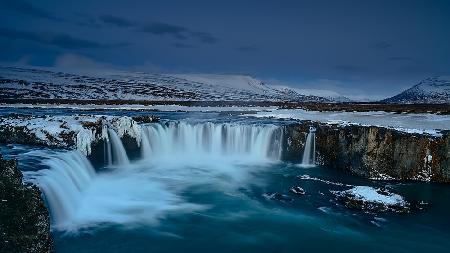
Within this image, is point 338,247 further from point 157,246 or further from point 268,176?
point 268,176

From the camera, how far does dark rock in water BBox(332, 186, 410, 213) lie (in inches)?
661

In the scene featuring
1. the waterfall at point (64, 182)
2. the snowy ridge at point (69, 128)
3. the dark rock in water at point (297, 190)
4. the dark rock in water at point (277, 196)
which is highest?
the snowy ridge at point (69, 128)

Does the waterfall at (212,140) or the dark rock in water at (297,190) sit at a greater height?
the waterfall at (212,140)

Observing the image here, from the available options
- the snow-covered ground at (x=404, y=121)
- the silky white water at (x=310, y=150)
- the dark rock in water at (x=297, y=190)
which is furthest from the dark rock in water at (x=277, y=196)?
the snow-covered ground at (x=404, y=121)

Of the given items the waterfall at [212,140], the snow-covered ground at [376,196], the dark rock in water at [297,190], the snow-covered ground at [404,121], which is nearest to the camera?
the snow-covered ground at [376,196]

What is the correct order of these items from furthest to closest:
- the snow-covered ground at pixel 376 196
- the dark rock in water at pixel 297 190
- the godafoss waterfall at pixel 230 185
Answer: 1. the dark rock in water at pixel 297 190
2. the snow-covered ground at pixel 376 196
3. the godafoss waterfall at pixel 230 185

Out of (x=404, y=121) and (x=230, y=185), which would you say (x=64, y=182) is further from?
(x=404, y=121)

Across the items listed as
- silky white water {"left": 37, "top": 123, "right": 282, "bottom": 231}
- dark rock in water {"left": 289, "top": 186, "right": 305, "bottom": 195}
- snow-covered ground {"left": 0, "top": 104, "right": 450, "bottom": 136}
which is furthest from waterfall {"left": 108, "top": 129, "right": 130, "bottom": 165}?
snow-covered ground {"left": 0, "top": 104, "right": 450, "bottom": 136}

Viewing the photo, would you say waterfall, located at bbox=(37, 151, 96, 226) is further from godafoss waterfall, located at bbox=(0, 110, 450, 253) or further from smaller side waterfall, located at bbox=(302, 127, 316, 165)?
smaller side waterfall, located at bbox=(302, 127, 316, 165)

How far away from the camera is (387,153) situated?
2189cm

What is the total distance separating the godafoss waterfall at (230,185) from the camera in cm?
1424

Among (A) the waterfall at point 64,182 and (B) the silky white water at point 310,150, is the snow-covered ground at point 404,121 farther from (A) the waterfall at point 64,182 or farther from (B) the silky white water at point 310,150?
(A) the waterfall at point 64,182

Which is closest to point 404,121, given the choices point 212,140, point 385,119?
point 385,119

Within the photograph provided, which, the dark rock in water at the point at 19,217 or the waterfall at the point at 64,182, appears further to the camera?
the waterfall at the point at 64,182
